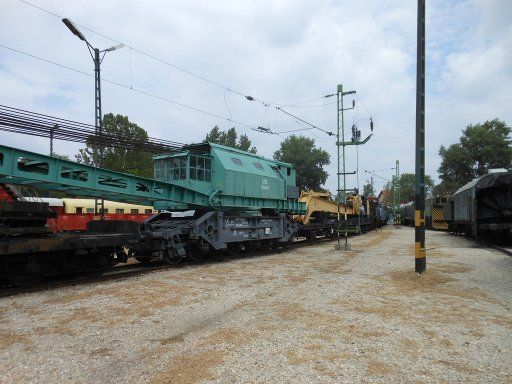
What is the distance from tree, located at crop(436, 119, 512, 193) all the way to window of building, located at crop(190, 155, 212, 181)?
158ft

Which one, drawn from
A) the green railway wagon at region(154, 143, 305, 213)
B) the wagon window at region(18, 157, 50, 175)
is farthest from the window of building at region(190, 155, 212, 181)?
the wagon window at region(18, 157, 50, 175)

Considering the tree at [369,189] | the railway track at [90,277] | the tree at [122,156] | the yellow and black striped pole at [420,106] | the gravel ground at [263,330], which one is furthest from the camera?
the tree at [369,189]

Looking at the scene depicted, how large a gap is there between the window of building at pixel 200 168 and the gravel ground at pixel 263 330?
4.50m

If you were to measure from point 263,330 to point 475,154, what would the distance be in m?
57.3

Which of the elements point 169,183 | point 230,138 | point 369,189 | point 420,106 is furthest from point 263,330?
point 369,189

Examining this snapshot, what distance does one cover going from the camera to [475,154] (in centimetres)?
5397

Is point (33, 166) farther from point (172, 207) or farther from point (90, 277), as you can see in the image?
point (172, 207)

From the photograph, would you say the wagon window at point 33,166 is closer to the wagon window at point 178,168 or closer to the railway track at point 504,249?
the wagon window at point 178,168

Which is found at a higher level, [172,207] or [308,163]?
[308,163]

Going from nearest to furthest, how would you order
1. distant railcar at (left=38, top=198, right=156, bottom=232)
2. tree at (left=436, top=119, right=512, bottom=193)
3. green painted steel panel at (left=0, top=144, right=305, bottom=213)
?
green painted steel panel at (left=0, top=144, right=305, bottom=213), distant railcar at (left=38, top=198, right=156, bottom=232), tree at (left=436, top=119, right=512, bottom=193)

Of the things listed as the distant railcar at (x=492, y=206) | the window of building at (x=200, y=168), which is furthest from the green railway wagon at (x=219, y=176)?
the distant railcar at (x=492, y=206)

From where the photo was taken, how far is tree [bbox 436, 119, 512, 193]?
171 ft

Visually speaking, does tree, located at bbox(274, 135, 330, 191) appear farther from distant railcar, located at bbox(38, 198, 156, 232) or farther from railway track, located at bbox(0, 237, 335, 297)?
railway track, located at bbox(0, 237, 335, 297)

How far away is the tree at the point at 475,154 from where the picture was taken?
171ft
